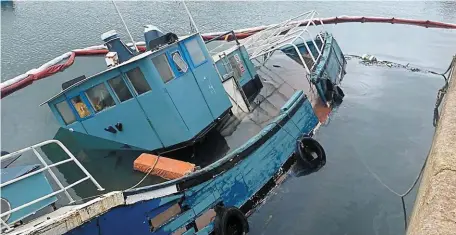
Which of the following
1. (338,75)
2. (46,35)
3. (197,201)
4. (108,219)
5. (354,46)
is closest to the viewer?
(108,219)

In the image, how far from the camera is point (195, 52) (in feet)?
37.1

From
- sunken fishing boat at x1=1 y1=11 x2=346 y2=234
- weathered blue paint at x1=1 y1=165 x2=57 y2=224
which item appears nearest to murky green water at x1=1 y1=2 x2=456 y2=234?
sunken fishing boat at x1=1 y1=11 x2=346 y2=234

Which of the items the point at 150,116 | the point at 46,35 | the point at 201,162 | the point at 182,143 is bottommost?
the point at 201,162

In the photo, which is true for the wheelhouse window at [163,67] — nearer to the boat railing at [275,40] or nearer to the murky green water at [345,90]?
the murky green water at [345,90]

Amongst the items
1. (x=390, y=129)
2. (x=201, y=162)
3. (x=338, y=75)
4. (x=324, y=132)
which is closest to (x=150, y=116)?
(x=201, y=162)

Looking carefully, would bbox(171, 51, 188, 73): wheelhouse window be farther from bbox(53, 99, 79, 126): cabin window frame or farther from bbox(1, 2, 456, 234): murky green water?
bbox(1, 2, 456, 234): murky green water

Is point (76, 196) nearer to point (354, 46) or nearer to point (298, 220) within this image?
point (298, 220)

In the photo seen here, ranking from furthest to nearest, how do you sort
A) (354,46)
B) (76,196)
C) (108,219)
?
(354,46) → (76,196) → (108,219)

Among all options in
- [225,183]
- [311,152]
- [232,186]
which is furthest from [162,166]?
[311,152]

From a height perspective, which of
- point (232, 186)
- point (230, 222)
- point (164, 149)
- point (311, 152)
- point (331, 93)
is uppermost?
point (164, 149)

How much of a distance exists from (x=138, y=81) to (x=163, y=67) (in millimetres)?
715

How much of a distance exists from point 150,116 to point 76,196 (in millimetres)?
2670

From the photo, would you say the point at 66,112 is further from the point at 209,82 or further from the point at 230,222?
the point at 230,222

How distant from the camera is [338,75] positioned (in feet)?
64.8
